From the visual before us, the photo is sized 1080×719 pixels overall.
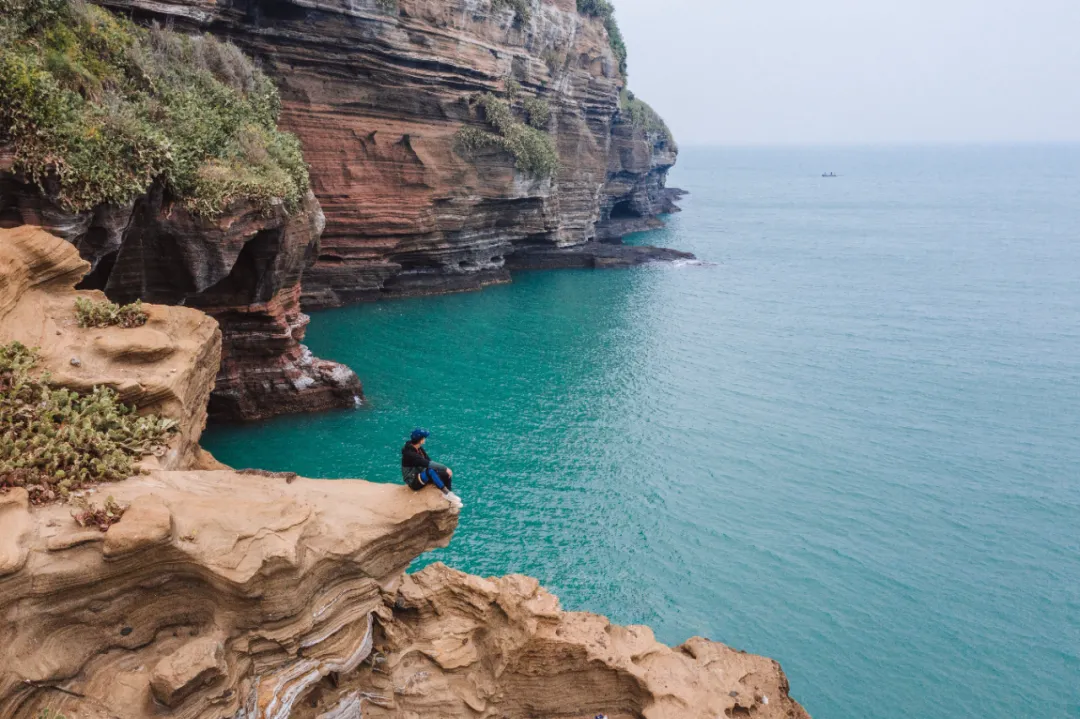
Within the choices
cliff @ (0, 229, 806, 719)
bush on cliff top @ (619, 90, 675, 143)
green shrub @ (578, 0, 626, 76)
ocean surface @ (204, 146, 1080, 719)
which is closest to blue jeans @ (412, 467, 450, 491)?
cliff @ (0, 229, 806, 719)

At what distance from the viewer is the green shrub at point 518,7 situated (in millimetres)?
41906

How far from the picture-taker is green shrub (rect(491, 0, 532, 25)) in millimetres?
41906

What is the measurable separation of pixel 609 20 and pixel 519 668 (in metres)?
62.5

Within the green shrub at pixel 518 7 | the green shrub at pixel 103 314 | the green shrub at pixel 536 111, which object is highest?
the green shrub at pixel 518 7

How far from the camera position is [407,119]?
39906mm

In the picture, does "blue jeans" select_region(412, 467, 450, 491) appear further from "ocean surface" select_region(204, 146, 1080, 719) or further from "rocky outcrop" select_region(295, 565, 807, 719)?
"ocean surface" select_region(204, 146, 1080, 719)

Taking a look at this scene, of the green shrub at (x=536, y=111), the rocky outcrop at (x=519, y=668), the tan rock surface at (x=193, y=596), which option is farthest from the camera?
the green shrub at (x=536, y=111)

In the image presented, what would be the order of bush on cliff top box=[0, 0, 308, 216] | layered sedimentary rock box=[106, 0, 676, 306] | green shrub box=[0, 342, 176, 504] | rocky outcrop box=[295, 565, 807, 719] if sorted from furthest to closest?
layered sedimentary rock box=[106, 0, 676, 306] → bush on cliff top box=[0, 0, 308, 216] → rocky outcrop box=[295, 565, 807, 719] → green shrub box=[0, 342, 176, 504]

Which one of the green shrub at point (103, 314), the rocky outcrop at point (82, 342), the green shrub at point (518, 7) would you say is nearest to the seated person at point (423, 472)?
the rocky outcrop at point (82, 342)

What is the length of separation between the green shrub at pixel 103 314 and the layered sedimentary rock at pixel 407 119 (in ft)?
60.0

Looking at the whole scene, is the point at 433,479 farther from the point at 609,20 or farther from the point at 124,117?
the point at 609,20

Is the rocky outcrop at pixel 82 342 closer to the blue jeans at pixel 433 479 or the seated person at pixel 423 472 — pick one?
the seated person at pixel 423 472

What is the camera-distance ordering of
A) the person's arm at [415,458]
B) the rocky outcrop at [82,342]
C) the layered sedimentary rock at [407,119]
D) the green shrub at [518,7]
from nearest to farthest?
the person's arm at [415,458] < the rocky outcrop at [82,342] < the layered sedimentary rock at [407,119] < the green shrub at [518,7]

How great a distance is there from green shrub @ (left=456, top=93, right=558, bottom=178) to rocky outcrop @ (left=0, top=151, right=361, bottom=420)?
62.7ft
